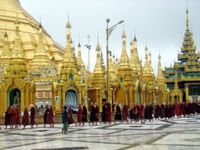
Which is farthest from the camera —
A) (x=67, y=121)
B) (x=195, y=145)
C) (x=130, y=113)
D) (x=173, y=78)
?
(x=173, y=78)

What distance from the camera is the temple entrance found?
100ft

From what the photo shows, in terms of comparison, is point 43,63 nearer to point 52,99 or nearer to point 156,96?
point 52,99

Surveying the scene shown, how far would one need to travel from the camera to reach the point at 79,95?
32156mm

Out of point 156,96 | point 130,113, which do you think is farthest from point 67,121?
point 156,96

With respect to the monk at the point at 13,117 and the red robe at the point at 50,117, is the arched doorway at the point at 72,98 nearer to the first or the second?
the red robe at the point at 50,117

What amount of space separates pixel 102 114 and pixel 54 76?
31.4ft

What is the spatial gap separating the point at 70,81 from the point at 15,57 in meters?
5.26

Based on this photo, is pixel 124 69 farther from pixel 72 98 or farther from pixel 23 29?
pixel 23 29

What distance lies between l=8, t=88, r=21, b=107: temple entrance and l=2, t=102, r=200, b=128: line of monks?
465 centimetres

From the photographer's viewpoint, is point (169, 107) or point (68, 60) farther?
point (68, 60)

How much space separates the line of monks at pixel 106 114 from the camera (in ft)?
75.8

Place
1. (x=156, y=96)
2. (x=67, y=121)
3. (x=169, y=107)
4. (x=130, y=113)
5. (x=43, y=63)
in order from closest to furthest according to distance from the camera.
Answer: (x=67, y=121) → (x=130, y=113) → (x=169, y=107) → (x=43, y=63) → (x=156, y=96)

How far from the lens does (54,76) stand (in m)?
33.4

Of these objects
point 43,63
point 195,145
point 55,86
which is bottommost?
point 195,145
